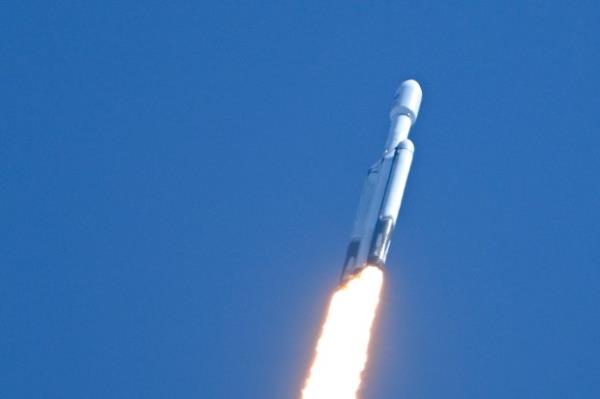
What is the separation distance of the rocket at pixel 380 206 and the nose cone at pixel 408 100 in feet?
3.13

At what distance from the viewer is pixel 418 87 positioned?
37156 mm

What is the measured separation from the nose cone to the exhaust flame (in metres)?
5.88

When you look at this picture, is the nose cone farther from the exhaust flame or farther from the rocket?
the exhaust flame

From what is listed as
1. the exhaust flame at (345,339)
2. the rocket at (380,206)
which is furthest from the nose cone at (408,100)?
the exhaust flame at (345,339)

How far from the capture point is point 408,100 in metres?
36.5

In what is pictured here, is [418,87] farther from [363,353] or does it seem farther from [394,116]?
[363,353]

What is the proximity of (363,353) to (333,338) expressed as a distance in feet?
2.63

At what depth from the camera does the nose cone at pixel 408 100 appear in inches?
1431

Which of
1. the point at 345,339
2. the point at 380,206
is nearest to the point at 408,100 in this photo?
the point at 380,206

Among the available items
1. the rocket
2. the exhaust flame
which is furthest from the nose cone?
the exhaust flame

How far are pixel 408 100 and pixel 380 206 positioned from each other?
4.75m

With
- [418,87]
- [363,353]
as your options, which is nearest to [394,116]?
[418,87]

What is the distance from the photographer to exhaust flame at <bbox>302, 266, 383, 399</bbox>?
31812 millimetres

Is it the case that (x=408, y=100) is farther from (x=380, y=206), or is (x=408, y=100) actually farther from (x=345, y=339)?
(x=345, y=339)
